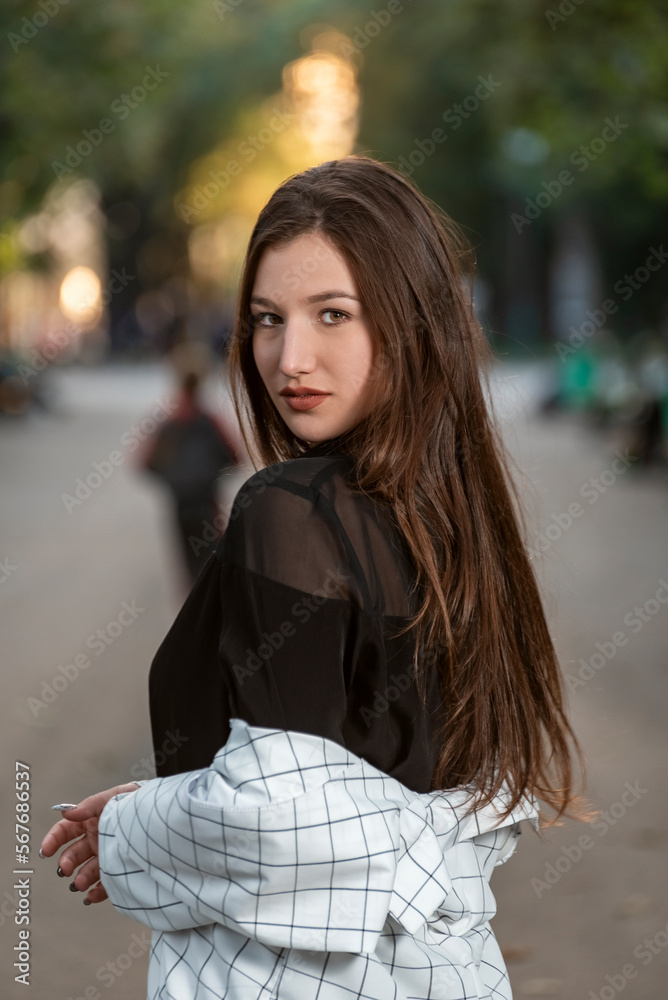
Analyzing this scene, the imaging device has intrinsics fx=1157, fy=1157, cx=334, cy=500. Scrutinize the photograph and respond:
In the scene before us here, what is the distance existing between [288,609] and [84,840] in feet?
1.69

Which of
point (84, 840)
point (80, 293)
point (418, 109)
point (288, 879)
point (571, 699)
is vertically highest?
point (418, 109)

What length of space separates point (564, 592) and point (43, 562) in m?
4.79

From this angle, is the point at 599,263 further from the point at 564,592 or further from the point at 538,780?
the point at 538,780

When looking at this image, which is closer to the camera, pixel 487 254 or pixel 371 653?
pixel 371 653

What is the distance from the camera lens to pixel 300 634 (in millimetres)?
1440

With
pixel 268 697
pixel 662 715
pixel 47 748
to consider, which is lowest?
pixel 47 748

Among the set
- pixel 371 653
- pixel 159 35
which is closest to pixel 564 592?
pixel 371 653

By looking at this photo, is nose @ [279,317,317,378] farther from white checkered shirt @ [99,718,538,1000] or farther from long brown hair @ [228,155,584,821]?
white checkered shirt @ [99,718,538,1000]

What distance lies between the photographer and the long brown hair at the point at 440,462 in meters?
1.61

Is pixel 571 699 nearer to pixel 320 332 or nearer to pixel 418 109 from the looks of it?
pixel 320 332

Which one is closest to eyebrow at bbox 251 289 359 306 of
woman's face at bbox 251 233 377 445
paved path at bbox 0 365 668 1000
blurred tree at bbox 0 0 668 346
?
woman's face at bbox 251 233 377 445

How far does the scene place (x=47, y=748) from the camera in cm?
574

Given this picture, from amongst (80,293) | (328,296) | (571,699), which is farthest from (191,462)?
(80,293)

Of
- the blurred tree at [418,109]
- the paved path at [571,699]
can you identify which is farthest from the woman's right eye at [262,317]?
the blurred tree at [418,109]
